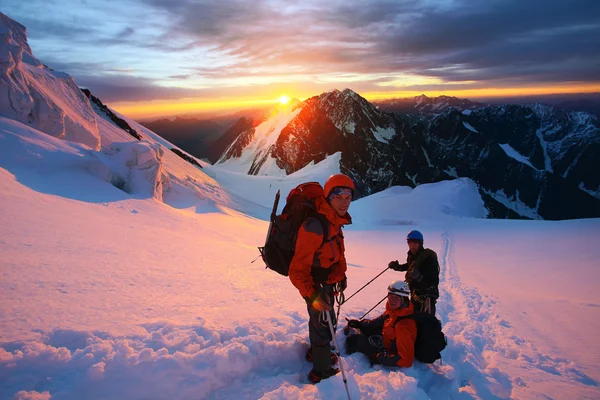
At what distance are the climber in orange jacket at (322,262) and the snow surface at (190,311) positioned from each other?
1.36 feet

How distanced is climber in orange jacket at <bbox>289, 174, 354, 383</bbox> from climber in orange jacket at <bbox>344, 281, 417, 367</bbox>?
0.91 meters

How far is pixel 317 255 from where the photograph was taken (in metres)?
3.88

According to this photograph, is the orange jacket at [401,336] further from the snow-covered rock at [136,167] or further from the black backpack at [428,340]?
the snow-covered rock at [136,167]

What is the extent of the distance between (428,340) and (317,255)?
2.27 m

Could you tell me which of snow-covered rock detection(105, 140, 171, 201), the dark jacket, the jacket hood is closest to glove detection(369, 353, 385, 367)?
the dark jacket

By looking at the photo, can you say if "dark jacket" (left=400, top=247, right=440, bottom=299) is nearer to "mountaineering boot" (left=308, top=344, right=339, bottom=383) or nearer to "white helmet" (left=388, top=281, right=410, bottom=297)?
"white helmet" (left=388, top=281, right=410, bottom=297)

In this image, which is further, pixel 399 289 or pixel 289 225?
pixel 399 289

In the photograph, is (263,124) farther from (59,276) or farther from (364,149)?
(59,276)

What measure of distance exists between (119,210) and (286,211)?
37.4ft

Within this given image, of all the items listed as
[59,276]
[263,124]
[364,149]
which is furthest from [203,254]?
[263,124]

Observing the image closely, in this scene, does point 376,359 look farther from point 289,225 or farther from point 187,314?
point 187,314

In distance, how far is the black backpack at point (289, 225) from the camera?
3.80m

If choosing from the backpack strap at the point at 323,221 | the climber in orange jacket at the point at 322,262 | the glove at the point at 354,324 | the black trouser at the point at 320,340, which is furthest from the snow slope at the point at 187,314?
the backpack strap at the point at 323,221

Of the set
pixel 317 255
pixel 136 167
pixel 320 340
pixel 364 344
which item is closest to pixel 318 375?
pixel 320 340
